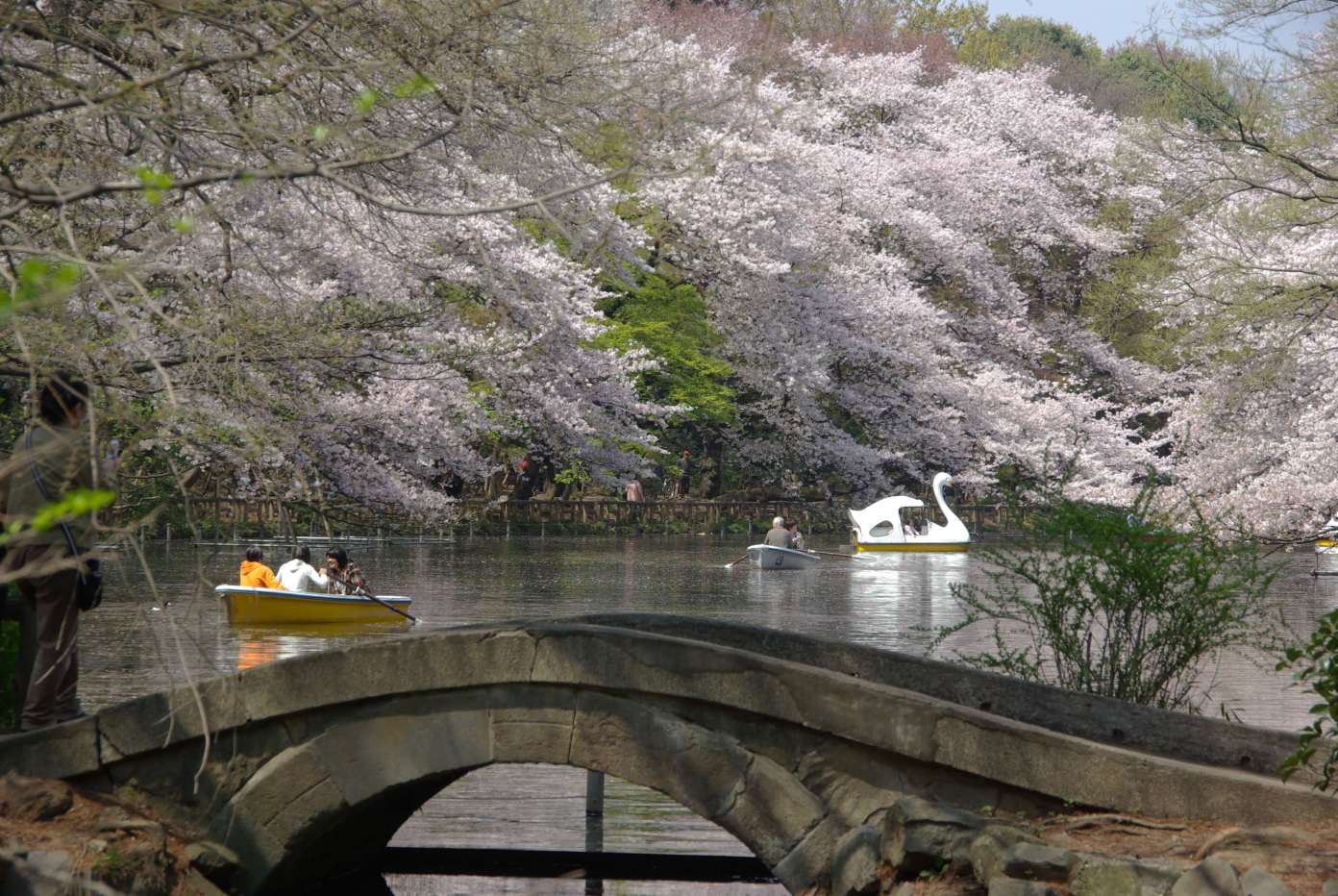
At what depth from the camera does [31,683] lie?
8.03 metres

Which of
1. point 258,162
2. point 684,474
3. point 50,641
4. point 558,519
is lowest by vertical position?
point 50,641

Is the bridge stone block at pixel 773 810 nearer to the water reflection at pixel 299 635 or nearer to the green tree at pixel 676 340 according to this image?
the water reflection at pixel 299 635

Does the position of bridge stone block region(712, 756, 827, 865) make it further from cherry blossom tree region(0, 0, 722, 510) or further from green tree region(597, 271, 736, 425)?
green tree region(597, 271, 736, 425)

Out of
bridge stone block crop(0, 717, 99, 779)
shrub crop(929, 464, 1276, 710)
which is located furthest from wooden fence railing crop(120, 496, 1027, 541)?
bridge stone block crop(0, 717, 99, 779)

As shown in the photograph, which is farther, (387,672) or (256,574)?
(256,574)

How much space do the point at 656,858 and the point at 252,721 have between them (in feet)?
10.3

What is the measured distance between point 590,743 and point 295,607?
41.3 feet

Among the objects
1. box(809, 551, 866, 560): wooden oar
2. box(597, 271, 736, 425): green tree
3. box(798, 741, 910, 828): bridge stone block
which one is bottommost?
box(798, 741, 910, 828): bridge stone block

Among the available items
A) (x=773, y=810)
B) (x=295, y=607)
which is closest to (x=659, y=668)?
(x=773, y=810)

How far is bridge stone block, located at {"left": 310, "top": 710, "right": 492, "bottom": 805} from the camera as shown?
7625 mm

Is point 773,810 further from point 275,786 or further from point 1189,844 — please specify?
point 275,786

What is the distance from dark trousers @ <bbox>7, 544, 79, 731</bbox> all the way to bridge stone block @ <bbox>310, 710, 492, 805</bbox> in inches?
51.2

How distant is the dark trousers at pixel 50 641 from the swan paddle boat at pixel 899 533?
1257 inches

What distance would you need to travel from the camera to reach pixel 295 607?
19516 millimetres
